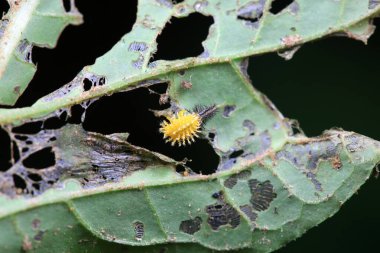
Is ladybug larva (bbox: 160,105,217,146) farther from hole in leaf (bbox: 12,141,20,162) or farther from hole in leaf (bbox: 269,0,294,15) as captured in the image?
hole in leaf (bbox: 12,141,20,162)

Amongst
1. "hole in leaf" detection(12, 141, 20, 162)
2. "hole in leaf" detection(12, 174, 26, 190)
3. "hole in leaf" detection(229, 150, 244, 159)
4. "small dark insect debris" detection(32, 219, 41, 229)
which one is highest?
"hole in leaf" detection(12, 141, 20, 162)

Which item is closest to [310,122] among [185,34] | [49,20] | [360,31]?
[360,31]

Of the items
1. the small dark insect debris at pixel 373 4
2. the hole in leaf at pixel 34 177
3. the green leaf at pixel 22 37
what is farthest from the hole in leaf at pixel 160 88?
the small dark insect debris at pixel 373 4

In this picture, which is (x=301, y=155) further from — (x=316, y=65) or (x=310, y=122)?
(x=316, y=65)

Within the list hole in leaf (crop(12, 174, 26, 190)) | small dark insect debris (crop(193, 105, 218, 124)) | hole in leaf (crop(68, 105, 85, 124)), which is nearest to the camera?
hole in leaf (crop(12, 174, 26, 190))

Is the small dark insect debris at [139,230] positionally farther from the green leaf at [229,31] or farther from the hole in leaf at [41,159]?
the green leaf at [229,31]

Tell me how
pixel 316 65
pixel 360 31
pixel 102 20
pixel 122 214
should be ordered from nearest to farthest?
pixel 122 214 < pixel 360 31 < pixel 102 20 < pixel 316 65

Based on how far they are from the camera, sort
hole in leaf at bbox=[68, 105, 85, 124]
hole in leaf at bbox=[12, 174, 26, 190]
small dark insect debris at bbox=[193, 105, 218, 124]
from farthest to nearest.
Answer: small dark insect debris at bbox=[193, 105, 218, 124] < hole in leaf at bbox=[68, 105, 85, 124] < hole in leaf at bbox=[12, 174, 26, 190]

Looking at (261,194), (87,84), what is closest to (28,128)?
(87,84)

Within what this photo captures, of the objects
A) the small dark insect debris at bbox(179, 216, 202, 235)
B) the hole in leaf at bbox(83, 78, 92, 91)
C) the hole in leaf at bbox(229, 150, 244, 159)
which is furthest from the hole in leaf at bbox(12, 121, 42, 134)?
the hole in leaf at bbox(229, 150, 244, 159)
